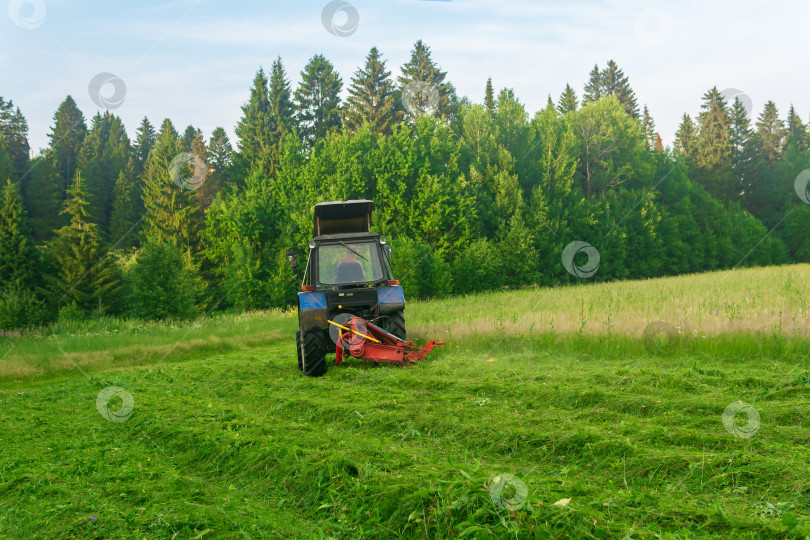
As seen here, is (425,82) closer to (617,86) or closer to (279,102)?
(279,102)

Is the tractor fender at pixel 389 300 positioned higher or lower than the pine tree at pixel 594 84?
lower

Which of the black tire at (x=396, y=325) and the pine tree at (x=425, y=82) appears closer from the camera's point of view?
the black tire at (x=396, y=325)

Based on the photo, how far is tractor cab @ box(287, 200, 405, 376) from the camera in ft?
29.2

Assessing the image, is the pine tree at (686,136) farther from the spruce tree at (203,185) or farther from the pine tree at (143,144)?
the pine tree at (143,144)

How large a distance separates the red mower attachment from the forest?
53.0 feet

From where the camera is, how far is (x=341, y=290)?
9422 millimetres

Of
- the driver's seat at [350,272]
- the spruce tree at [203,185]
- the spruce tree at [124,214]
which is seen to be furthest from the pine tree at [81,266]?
the driver's seat at [350,272]

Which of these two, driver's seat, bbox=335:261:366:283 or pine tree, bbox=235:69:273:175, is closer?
driver's seat, bbox=335:261:366:283

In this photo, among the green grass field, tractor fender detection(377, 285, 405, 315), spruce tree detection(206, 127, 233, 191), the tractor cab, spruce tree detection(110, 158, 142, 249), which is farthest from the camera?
spruce tree detection(206, 127, 233, 191)

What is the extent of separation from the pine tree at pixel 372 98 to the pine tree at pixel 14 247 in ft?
69.7

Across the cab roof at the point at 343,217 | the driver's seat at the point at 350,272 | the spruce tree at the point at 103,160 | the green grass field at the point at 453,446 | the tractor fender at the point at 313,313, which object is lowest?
the green grass field at the point at 453,446

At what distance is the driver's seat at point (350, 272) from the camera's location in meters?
9.76

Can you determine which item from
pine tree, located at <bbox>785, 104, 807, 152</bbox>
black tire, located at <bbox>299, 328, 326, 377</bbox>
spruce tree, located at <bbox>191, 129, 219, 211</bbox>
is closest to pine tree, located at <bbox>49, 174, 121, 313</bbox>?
spruce tree, located at <bbox>191, 129, 219, 211</bbox>

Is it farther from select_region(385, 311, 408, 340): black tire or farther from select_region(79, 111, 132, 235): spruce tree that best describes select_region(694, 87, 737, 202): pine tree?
select_region(79, 111, 132, 235): spruce tree
